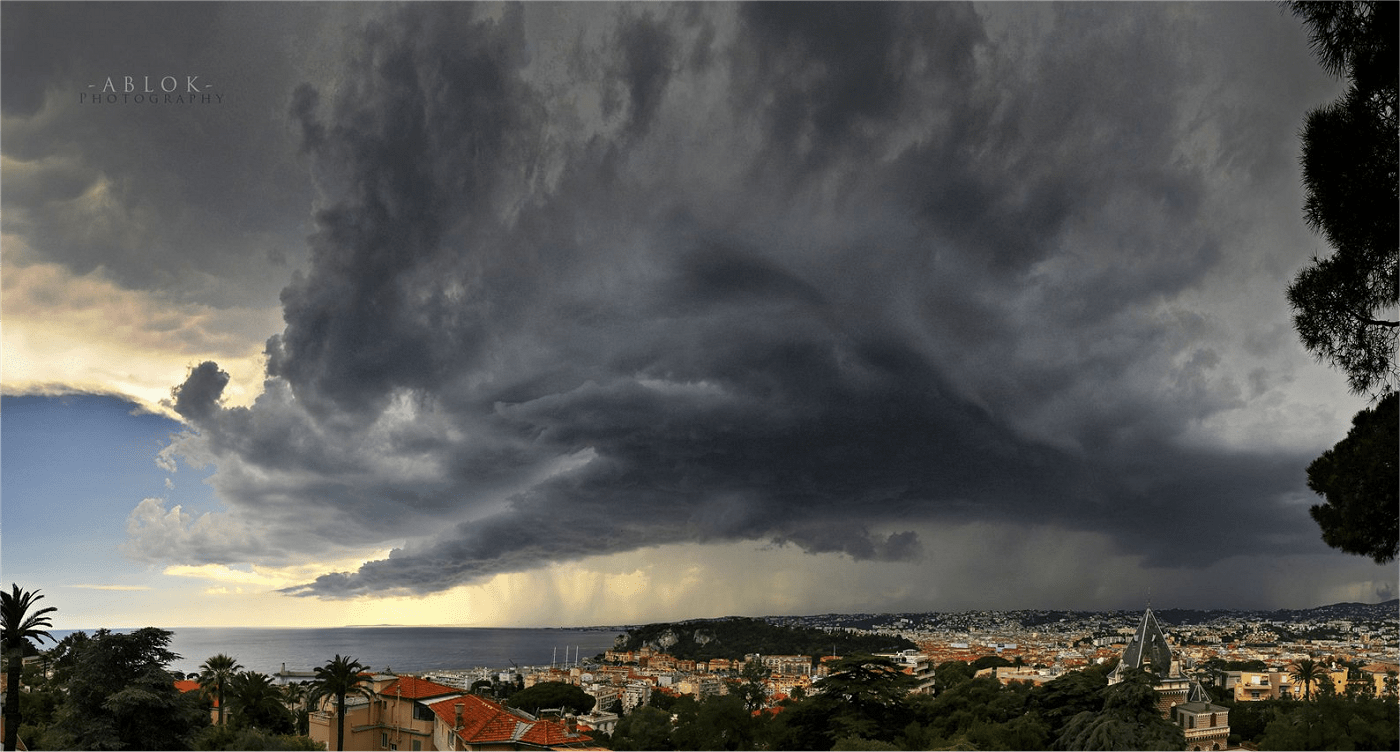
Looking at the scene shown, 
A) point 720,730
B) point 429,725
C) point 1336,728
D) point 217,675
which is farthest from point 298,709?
point 1336,728

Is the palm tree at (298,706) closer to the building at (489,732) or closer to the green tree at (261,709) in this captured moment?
the green tree at (261,709)

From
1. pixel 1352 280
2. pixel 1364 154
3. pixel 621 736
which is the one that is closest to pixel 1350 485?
pixel 1352 280

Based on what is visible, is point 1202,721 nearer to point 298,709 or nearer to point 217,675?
point 217,675

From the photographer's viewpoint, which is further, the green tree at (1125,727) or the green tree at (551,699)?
the green tree at (551,699)

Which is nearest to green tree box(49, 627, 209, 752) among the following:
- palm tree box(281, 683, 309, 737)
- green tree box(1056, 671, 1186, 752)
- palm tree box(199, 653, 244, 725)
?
palm tree box(281, 683, 309, 737)

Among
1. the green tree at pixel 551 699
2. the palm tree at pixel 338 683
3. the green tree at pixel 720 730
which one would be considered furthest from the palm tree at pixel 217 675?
the green tree at pixel 551 699

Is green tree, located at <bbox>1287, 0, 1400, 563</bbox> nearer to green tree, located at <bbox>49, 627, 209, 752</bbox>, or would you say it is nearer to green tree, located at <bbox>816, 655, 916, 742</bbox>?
green tree, located at <bbox>816, 655, 916, 742</bbox>
